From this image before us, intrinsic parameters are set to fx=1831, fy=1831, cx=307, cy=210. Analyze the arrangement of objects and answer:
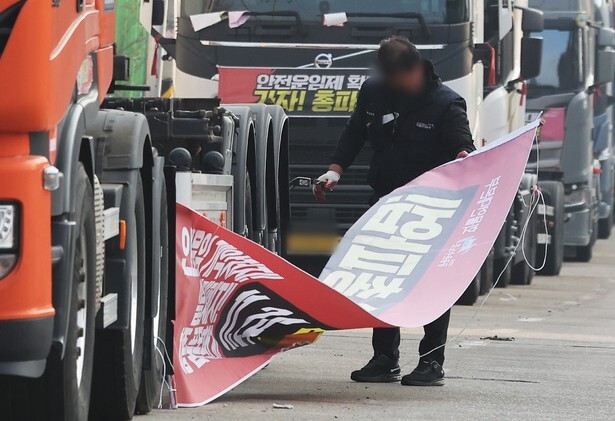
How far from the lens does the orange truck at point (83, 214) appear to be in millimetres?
5762

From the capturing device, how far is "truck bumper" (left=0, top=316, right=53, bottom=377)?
5.76 m

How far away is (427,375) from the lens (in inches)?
374

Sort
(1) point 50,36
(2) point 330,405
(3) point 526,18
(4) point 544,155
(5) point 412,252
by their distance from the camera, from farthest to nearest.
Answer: (4) point 544,155, (3) point 526,18, (5) point 412,252, (2) point 330,405, (1) point 50,36

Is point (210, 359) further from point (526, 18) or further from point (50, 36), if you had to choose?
point (526, 18)

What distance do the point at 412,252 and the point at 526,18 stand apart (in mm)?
9959

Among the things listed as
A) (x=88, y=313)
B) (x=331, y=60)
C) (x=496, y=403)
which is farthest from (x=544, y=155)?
(x=88, y=313)

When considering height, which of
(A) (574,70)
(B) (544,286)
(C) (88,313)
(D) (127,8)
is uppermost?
(D) (127,8)

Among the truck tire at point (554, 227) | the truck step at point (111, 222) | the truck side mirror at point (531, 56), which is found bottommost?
the truck tire at point (554, 227)

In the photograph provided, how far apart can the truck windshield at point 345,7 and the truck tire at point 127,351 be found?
25.3 feet

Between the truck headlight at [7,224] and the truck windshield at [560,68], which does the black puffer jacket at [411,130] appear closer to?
the truck headlight at [7,224]

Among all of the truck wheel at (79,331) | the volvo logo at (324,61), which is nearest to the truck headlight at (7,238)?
the truck wheel at (79,331)

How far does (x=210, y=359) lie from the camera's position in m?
8.55

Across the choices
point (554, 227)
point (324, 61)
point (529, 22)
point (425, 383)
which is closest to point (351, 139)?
point (425, 383)

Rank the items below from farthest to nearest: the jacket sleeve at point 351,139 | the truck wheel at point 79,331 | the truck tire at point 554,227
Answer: the truck tire at point 554,227 < the jacket sleeve at point 351,139 < the truck wheel at point 79,331
